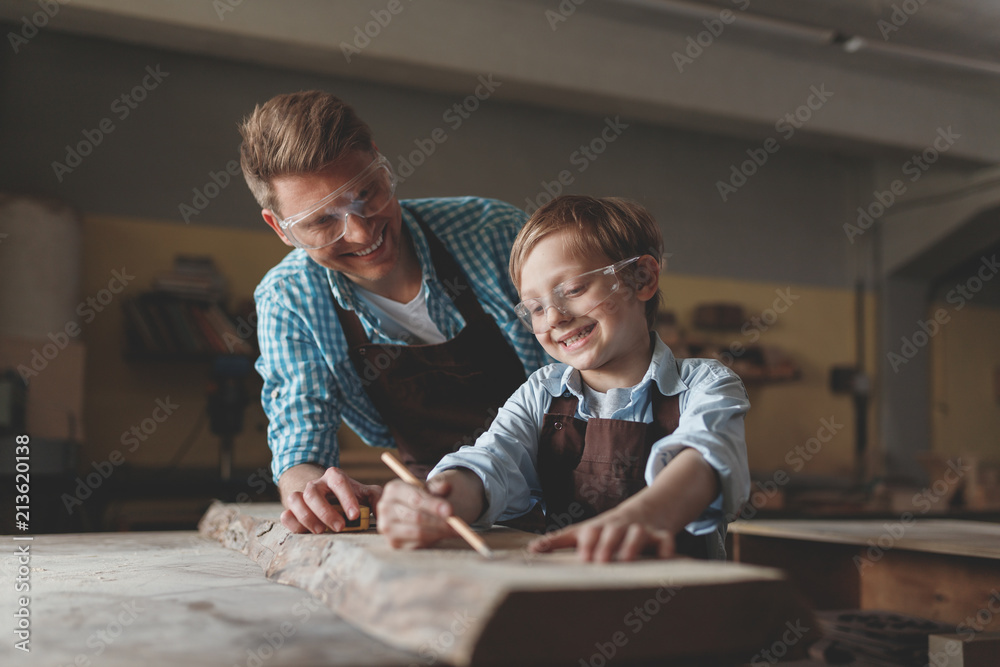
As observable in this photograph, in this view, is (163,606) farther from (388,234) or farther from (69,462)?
(69,462)

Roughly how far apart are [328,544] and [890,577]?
198 centimetres

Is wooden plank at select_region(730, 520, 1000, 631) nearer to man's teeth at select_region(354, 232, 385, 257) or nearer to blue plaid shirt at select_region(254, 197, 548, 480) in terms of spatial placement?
blue plaid shirt at select_region(254, 197, 548, 480)

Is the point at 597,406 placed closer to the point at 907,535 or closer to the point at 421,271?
the point at 421,271

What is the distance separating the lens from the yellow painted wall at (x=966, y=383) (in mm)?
7895

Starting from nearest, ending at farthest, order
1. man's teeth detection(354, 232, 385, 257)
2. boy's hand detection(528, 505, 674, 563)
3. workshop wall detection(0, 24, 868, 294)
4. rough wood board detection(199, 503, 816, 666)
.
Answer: rough wood board detection(199, 503, 816, 666)
boy's hand detection(528, 505, 674, 563)
man's teeth detection(354, 232, 385, 257)
workshop wall detection(0, 24, 868, 294)

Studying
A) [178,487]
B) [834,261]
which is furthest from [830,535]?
[834,261]

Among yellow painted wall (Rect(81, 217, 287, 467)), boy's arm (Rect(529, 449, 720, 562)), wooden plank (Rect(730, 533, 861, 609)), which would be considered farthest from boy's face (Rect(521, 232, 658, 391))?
yellow painted wall (Rect(81, 217, 287, 467))

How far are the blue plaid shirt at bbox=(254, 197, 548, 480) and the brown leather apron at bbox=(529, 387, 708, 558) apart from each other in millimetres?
575

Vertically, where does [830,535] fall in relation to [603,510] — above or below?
below

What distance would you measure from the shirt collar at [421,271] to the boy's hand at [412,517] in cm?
93

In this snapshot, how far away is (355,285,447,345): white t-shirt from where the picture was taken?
2.04 meters

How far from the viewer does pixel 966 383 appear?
8070 mm

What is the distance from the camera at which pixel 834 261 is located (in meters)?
7.64

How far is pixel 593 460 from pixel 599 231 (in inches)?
16.0
